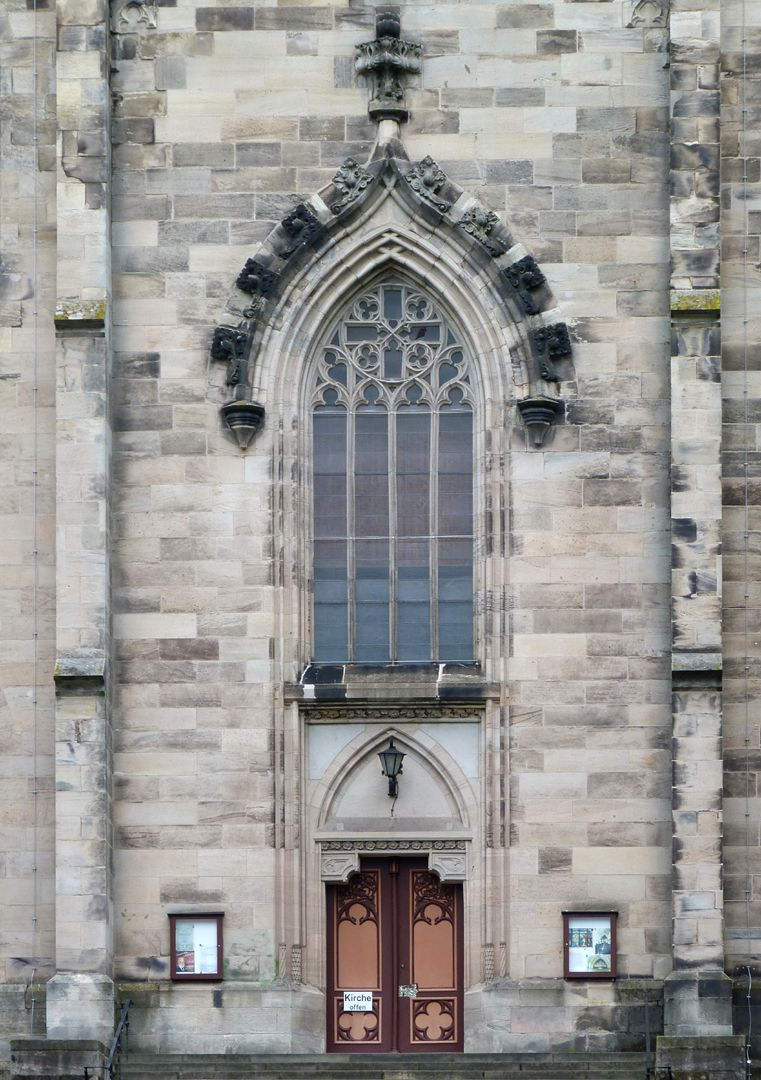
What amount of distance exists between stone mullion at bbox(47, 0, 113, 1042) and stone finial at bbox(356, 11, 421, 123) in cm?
272

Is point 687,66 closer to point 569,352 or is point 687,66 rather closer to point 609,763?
point 569,352

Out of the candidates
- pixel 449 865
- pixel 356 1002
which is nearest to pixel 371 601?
pixel 449 865

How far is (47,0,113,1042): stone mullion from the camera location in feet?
83.5

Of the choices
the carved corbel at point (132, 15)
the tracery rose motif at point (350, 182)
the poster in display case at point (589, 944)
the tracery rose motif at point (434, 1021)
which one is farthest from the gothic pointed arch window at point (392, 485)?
the carved corbel at point (132, 15)

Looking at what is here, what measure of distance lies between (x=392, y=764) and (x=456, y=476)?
310 cm

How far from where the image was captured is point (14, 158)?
2698 cm

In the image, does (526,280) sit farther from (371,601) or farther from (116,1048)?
(116,1048)

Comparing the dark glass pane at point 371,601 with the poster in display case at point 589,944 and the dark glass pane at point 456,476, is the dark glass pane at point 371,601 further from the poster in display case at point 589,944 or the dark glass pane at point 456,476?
the poster in display case at point 589,944

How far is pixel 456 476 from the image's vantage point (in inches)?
1053

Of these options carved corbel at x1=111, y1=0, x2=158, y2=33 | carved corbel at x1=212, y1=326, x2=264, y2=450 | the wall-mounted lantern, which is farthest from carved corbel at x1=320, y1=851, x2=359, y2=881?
carved corbel at x1=111, y1=0, x2=158, y2=33

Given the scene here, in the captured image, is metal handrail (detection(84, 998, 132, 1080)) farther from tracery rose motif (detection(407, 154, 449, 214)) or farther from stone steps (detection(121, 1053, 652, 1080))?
tracery rose motif (detection(407, 154, 449, 214))

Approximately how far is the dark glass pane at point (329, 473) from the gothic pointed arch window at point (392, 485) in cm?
1

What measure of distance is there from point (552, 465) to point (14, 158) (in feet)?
21.3

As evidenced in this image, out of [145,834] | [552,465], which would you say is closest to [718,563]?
[552,465]
